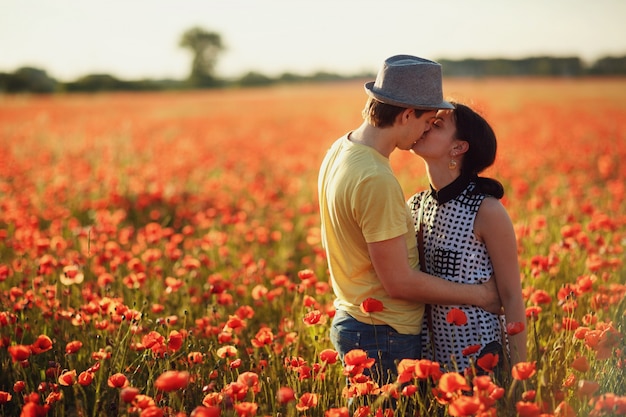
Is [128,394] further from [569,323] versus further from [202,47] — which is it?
[202,47]

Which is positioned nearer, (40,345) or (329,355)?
(329,355)

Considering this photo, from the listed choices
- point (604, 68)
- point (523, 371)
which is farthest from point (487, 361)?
point (604, 68)

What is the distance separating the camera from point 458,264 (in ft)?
8.28

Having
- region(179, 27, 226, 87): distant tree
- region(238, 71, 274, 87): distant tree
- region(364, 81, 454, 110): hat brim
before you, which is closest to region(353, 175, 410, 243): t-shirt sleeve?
region(364, 81, 454, 110): hat brim

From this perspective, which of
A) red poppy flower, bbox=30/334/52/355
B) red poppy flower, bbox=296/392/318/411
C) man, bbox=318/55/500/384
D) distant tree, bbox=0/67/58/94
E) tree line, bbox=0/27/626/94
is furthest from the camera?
distant tree, bbox=0/67/58/94

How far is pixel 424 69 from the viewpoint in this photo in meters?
2.33

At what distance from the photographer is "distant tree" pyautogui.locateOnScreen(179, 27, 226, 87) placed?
237 feet

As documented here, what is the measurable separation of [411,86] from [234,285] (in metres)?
2.08

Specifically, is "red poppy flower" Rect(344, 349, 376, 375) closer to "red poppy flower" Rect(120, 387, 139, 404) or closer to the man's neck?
"red poppy flower" Rect(120, 387, 139, 404)

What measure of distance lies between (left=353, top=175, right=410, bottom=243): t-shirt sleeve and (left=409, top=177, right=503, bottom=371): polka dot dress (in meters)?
0.38

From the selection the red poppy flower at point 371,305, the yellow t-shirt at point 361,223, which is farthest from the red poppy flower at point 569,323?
the red poppy flower at point 371,305

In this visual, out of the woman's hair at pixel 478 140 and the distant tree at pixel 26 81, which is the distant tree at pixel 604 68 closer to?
the woman's hair at pixel 478 140

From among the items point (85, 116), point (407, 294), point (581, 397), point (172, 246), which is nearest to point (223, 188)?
point (172, 246)

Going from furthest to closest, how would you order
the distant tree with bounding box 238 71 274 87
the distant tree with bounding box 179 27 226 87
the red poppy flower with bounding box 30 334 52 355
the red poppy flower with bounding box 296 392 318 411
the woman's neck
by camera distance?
1. the distant tree with bounding box 179 27 226 87
2. the distant tree with bounding box 238 71 274 87
3. the woman's neck
4. the red poppy flower with bounding box 30 334 52 355
5. the red poppy flower with bounding box 296 392 318 411
